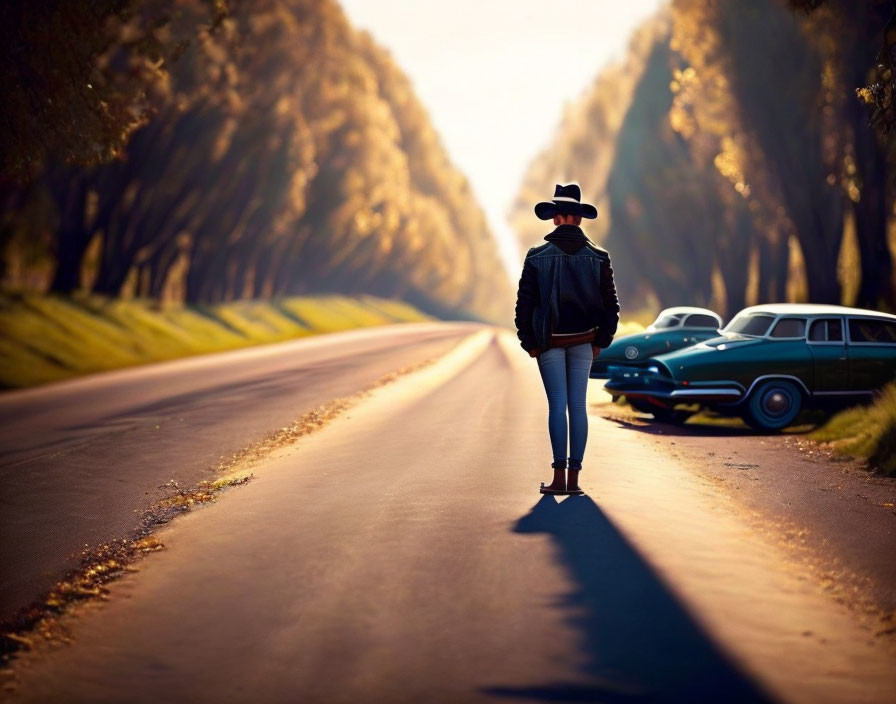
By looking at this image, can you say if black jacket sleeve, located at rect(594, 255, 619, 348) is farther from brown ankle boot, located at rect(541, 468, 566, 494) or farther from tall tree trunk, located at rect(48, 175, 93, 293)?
tall tree trunk, located at rect(48, 175, 93, 293)

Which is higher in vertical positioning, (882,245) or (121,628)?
(882,245)

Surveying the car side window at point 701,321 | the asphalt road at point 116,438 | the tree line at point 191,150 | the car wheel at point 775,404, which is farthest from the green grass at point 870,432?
the tree line at point 191,150

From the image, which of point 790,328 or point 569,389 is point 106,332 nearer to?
point 790,328

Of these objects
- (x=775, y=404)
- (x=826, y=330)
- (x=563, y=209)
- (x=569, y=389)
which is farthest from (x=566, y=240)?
(x=826, y=330)

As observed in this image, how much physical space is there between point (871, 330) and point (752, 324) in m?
1.47

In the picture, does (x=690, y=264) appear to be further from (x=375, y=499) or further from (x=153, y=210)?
(x=375, y=499)

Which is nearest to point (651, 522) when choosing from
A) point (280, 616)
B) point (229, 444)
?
point (280, 616)

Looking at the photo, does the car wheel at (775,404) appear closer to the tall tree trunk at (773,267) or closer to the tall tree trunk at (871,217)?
the tall tree trunk at (871,217)

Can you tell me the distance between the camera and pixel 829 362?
14.8 metres

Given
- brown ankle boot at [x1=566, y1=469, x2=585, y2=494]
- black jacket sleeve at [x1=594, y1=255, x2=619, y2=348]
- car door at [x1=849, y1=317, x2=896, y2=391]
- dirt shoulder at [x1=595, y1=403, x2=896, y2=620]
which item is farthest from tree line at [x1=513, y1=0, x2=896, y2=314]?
brown ankle boot at [x1=566, y1=469, x2=585, y2=494]

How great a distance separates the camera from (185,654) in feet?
17.4

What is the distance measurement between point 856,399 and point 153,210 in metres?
28.8

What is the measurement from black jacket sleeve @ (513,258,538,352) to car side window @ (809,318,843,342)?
7087mm

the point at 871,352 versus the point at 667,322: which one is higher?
the point at 667,322
